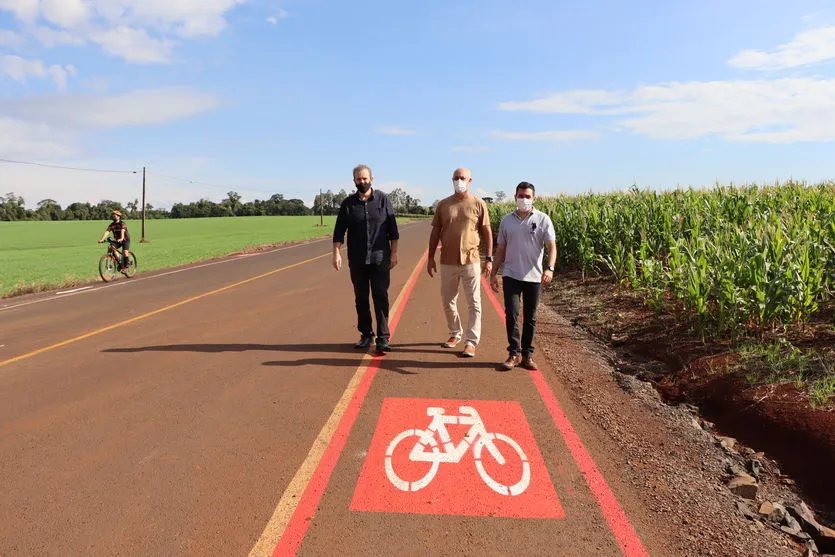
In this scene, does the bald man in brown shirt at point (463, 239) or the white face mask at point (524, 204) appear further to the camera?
the bald man in brown shirt at point (463, 239)

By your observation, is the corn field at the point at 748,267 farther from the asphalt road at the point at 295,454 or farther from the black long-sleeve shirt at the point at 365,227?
the black long-sleeve shirt at the point at 365,227

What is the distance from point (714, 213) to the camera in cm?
1087

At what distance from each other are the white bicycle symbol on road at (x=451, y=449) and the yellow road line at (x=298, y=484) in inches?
21.7

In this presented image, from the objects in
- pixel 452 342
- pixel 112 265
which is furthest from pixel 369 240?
pixel 112 265

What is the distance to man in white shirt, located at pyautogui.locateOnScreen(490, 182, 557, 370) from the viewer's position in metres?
6.07

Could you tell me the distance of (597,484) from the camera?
12.0 ft

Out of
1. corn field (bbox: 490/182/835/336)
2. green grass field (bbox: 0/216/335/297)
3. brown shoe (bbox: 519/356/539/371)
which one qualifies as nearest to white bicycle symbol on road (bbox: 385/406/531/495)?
brown shoe (bbox: 519/356/539/371)

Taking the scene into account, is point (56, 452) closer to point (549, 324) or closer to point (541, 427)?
point (541, 427)

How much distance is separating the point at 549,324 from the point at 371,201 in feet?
12.9

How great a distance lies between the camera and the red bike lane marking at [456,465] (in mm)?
3422

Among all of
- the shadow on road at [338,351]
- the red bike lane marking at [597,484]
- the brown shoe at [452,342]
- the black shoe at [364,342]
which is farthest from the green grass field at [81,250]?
the red bike lane marking at [597,484]

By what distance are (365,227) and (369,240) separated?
171 millimetres

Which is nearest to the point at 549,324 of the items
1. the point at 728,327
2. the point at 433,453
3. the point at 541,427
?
the point at 728,327

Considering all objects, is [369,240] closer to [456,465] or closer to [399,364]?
[399,364]
